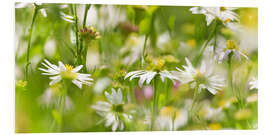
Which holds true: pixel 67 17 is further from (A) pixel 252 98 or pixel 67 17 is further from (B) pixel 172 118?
(A) pixel 252 98

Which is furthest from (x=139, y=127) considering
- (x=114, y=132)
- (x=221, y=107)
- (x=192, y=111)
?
(x=221, y=107)

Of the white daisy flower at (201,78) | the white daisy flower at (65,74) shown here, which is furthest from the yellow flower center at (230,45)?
the white daisy flower at (65,74)

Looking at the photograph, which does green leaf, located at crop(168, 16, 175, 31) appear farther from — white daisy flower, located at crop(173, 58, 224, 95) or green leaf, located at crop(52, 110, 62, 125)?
green leaf, located at crop(52, 110, 62, 125)

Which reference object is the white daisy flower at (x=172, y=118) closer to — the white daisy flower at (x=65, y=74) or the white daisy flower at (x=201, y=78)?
the white daisy flower at (x=201, y=78)

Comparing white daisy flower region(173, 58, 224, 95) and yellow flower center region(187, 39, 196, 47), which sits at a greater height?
yellow flower center region(187, 39, 196, 47)

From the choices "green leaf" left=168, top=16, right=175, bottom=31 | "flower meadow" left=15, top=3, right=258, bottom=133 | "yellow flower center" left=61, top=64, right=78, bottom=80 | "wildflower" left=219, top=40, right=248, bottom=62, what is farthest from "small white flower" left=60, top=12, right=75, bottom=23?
"wildflower" left=219, top=40, right=248, bottom=62
